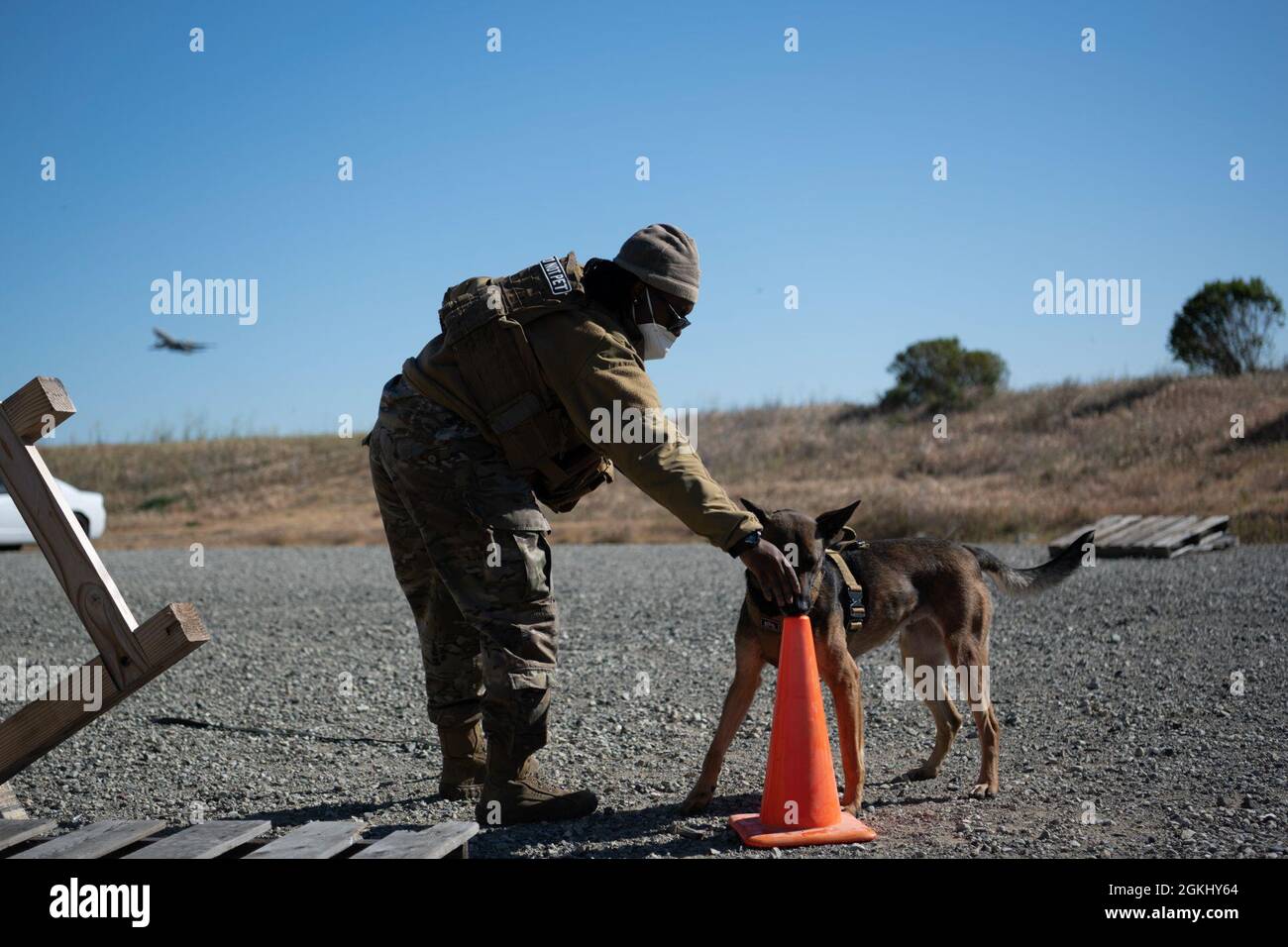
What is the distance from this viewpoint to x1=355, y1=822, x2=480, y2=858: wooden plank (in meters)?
3.60

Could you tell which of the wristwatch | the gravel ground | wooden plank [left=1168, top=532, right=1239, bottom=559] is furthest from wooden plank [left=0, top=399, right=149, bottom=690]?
wooden plank [left=1168, top=532, right=1239, bottom=559]

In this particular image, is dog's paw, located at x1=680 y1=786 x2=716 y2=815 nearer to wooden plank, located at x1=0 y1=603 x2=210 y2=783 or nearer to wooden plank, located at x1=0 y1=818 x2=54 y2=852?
wooden plank, located at x1=0 y1=603 x2=210 y2=783

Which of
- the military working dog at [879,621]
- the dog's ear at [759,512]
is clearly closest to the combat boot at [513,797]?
the military working dog at [879,621]

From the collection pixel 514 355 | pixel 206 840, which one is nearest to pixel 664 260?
pixel 514 355

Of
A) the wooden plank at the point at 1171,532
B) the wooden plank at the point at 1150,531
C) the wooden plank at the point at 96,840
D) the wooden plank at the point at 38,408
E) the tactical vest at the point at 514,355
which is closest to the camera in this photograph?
the wooden plank at the point at 96,840

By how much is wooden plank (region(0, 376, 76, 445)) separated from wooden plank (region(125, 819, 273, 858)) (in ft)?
5.40

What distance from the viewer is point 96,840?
12.8 feet

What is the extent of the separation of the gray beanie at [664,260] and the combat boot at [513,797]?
2.14 metres

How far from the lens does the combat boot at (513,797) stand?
4.88 meters

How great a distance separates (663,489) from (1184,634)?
661 cm

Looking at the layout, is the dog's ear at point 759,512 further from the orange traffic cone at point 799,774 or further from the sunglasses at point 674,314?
the sunglasses at point 674,314

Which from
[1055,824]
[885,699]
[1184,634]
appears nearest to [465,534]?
[1055,824]
